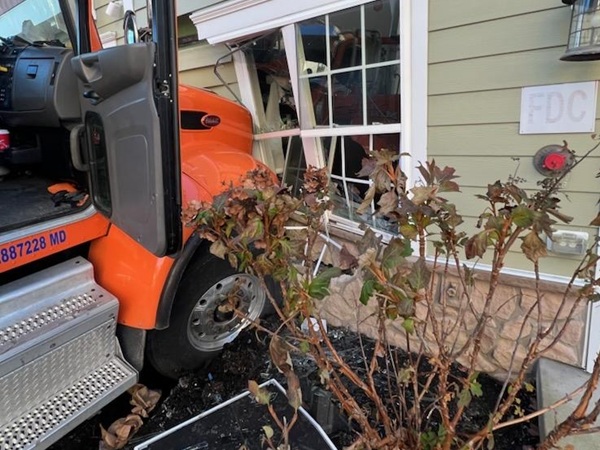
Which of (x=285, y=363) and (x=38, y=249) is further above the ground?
(x=38, y=249)

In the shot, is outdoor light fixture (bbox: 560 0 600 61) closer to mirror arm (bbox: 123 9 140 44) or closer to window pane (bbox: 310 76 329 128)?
window pane (bbox: 310 76 329 128)

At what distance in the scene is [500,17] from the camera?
2.03 metres

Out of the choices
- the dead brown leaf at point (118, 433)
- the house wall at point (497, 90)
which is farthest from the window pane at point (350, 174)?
the dead brown leaf at point (118, 433)

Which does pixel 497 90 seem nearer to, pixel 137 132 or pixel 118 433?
pixel 137 132

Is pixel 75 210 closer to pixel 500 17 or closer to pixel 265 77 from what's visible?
pixel 265 77

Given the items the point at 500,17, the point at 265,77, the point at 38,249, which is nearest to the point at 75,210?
the point at 38,249

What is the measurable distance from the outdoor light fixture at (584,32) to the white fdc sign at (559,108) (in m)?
0.16

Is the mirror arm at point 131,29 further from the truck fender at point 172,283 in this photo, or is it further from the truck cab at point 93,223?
the truck fender at point 172,283

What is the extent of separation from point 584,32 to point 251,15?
202 centimetres

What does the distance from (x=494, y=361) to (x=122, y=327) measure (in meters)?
2.01

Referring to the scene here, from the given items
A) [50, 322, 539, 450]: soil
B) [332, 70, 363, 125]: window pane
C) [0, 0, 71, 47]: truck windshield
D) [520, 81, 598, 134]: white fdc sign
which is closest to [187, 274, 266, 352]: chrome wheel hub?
[50, 322, 539, 450]: soil

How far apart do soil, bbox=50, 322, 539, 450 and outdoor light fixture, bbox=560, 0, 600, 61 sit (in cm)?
162

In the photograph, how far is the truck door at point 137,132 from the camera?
172 cm

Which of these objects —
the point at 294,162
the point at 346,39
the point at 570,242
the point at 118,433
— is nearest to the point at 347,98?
the point at 346,39
